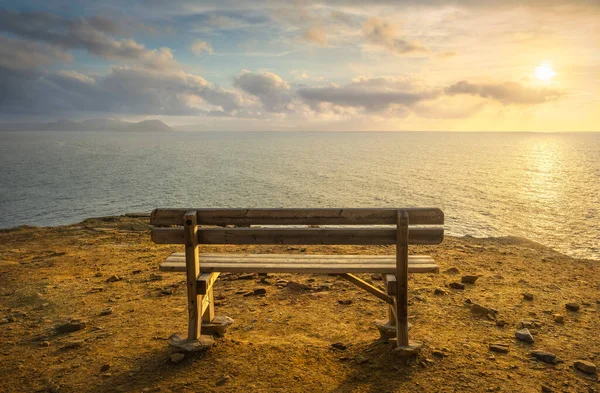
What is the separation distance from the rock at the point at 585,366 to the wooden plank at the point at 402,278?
7.17 feet

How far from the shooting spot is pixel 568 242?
21766mm

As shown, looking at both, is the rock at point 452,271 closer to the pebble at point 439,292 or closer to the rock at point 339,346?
the pebble at point 439,292

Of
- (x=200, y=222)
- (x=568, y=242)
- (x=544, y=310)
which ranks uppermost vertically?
(x=200, y=222)

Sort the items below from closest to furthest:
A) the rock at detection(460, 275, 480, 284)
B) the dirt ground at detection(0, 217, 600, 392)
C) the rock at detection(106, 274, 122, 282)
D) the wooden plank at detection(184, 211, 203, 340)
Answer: the dirt ground at detection(0, 217, 600, 392) < the wooden plank at detection(184, 211, 203, 340) < the rock at detection(460, 275, 480, 284) < the rock at detection(106, 274, 122, 282)

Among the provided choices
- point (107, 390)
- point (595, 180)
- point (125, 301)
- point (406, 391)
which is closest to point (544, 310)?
point (406, 391)

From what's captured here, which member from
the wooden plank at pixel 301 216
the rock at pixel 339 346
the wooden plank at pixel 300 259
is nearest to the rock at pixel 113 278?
the wooden plank at pixel 300 259

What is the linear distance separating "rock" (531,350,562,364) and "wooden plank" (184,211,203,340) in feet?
14.7

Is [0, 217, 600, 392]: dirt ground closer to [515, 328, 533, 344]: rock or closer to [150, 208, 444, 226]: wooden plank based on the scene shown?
[515, 328, 533, 344]: rock

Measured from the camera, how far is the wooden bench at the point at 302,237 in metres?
4.80

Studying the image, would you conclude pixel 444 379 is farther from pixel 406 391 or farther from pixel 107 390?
pixel 107 390

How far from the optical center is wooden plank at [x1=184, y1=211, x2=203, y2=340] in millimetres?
4898

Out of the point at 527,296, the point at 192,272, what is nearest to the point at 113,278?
the point at 192,272

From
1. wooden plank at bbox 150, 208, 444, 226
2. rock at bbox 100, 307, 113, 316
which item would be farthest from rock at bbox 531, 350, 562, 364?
rock at bbox 100, 307, 113, 316

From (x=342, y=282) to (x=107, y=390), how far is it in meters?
5.05
